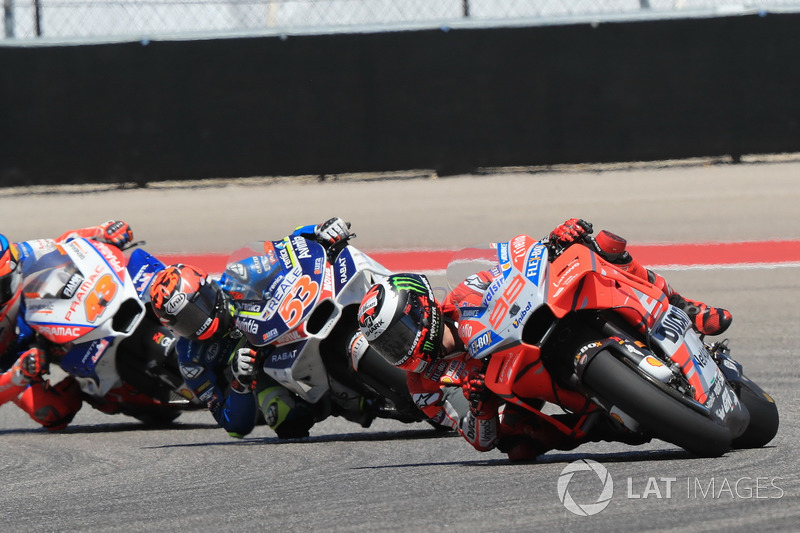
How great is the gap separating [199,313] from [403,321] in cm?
179

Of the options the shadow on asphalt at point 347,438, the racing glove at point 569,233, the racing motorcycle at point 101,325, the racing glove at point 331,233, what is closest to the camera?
the racing glove at point 569,233

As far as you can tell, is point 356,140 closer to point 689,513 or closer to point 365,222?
point 365,222

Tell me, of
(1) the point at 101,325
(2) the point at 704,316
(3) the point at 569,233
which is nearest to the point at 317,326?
(1) the point at 101,325

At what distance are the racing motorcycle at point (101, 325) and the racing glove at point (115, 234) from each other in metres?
0.21

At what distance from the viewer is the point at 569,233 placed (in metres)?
5.12

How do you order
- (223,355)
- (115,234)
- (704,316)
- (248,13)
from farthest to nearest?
(248,13)
(115,234)
(223,355)
(704,316)

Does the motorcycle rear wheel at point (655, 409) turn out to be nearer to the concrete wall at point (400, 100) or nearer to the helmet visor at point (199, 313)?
the helmet visor at point (199, 313)

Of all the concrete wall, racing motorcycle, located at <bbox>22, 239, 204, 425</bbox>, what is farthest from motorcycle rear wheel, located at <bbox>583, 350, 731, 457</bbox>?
the concrete wall

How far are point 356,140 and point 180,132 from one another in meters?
2.03

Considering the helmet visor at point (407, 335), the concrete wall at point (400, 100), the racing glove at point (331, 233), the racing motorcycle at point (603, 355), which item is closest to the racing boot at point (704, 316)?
the racing motorcycle at point (603, 355)

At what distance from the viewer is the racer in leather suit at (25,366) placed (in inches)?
290

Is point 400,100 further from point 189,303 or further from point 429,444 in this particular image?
point 429,444

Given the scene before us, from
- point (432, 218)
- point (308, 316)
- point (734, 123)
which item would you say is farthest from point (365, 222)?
point (308, 316)

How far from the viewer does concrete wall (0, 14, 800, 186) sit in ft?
43.7
